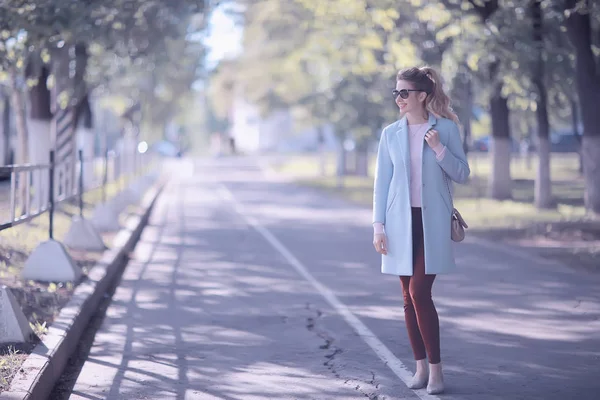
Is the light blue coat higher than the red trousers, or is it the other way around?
the light blue coat

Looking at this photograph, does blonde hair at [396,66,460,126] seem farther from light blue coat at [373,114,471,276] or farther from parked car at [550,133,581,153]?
parked car at [550,133,581,153]

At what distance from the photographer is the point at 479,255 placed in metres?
16.4

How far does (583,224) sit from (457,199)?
10583 millimetres

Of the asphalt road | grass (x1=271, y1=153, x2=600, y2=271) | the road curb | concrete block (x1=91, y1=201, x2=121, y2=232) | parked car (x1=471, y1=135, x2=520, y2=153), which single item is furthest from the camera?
parked car (x1=471, y1=135, x2=520, y2=153)

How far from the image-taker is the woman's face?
22.7 feet

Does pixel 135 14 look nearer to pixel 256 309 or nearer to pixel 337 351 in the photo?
pixel 256 309

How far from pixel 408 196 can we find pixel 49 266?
609 cm

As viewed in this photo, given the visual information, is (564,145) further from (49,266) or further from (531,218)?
→ (49,266)

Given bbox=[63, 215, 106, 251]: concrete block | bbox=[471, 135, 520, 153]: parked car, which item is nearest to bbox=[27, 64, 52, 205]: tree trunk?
bbox=[63, 215, 106, 251]: concrete block

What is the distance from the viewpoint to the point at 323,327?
9891 mm

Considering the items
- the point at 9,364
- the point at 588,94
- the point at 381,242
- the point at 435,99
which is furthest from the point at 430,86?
the point at 588,94

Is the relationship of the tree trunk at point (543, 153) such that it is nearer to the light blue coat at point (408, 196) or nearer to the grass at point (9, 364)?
the light blue coat at point (408, 196)

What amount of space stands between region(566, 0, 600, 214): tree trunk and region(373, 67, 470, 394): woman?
1251 centimetres

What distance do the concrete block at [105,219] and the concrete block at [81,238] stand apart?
11.3ft
